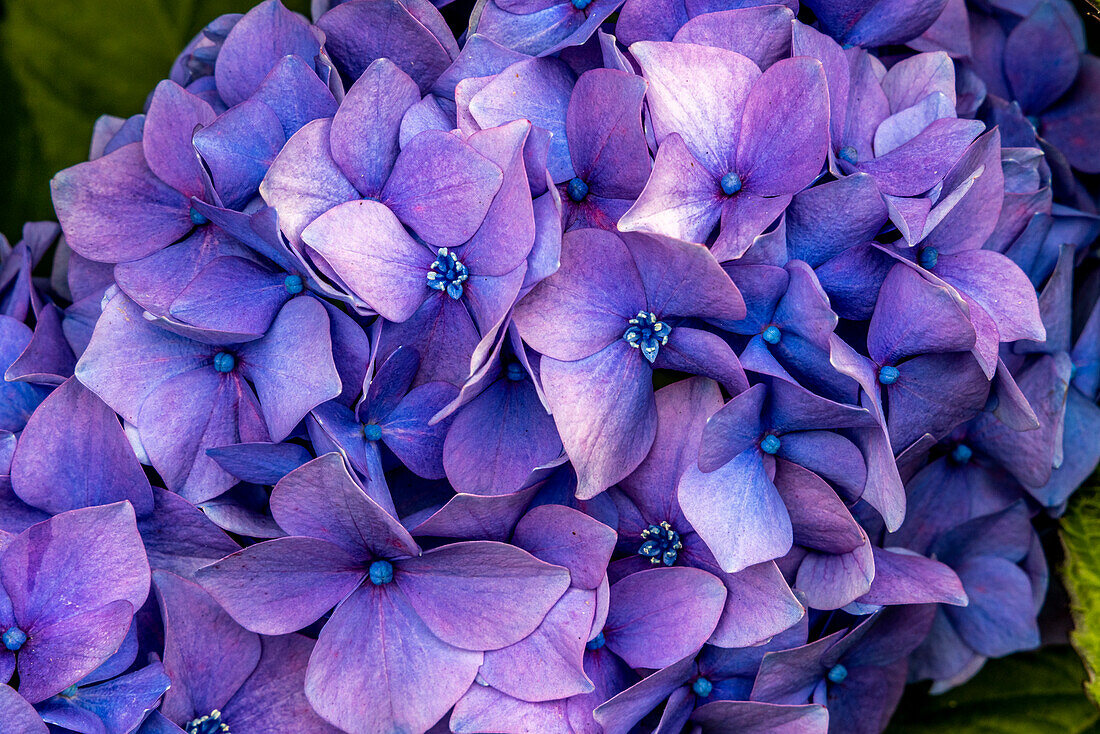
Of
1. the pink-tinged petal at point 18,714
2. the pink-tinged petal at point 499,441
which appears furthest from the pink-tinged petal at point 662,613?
the pink-tinged petal at point 18,714

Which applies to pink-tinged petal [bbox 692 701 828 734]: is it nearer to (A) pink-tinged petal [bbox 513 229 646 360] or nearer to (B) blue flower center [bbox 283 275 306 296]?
(A) pink-tinged petal [bbox 513 229 646 360]

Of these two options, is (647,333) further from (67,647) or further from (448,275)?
(67,647)

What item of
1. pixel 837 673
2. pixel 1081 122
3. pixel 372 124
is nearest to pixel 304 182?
pixel 372 124

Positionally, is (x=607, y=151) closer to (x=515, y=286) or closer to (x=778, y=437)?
(x=515, y=286)

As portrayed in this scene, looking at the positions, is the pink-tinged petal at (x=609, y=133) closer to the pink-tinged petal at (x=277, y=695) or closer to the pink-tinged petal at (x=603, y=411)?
the pink-tinged petal at (x=603, y=411)

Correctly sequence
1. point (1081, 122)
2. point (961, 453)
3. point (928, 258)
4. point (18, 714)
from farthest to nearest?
point (1081, 122) < point (961, 453) < point (928, 258) < point (18, 714)

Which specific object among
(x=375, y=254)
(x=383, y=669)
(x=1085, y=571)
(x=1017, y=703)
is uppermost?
(x=375, y=254)

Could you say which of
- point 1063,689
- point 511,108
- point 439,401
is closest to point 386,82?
point 511,108
